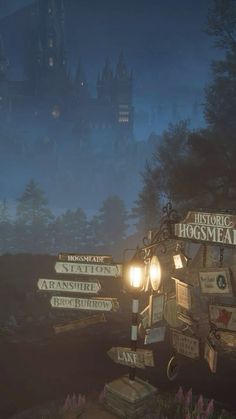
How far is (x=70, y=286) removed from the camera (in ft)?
30.6

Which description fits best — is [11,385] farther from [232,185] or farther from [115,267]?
[232,185]

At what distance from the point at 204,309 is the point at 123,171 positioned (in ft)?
494

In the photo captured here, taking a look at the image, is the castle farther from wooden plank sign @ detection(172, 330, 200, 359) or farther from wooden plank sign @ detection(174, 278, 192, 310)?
wooden plank sign @ detection(172, 330, 200, 359)

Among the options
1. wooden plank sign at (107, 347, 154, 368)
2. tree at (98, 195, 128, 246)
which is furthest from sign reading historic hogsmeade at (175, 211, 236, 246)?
tree at (98, 195, 128, 246)

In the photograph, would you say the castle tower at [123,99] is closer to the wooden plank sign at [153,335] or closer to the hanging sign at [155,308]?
the hanging sign at [155,308]

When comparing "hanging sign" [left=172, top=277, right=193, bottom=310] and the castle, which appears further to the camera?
the castle

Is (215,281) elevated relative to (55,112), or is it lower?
lower

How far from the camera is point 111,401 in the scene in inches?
346

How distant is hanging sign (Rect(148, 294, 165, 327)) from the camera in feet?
26.5

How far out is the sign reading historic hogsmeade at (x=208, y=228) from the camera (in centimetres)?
727

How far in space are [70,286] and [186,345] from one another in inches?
121

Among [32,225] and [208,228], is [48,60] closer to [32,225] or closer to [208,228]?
[32,225]

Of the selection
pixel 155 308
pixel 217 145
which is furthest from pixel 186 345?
pixel 217 145

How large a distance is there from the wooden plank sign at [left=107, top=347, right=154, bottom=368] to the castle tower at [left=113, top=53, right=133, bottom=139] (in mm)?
149085
